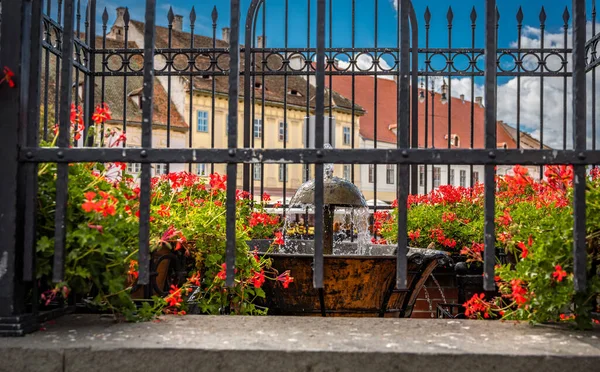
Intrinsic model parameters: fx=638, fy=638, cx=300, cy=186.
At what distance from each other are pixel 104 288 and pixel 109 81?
32.4 metres

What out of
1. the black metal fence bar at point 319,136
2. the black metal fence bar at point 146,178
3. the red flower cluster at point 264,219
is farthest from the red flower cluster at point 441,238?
the black metal fence bar at point 146,178

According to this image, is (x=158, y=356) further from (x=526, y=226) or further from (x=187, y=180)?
(x=187, y=180)

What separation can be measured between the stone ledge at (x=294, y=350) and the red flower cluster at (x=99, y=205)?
395mm

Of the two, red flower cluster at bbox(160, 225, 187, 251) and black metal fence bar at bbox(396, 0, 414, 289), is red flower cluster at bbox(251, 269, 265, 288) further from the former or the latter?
black metal fence bar at bbox(396, 0, 414, 289)

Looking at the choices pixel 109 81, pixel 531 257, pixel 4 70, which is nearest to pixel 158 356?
pixel 4 70

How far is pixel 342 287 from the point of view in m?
3.64

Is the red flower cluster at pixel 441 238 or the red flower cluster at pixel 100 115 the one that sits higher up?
the red flower cluster at pixel 100 115

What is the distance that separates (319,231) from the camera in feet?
6.87

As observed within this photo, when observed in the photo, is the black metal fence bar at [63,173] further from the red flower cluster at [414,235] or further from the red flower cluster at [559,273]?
the red flower cluster at [414,235]

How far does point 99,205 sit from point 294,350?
2.61 feet

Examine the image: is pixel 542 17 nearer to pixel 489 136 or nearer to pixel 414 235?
pixel 414 235

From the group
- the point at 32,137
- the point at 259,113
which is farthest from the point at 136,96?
the point at 32,137

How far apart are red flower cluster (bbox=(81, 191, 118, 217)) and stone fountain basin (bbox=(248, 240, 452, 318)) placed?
5.15 feet

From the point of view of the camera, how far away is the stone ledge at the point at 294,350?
1844 mm
